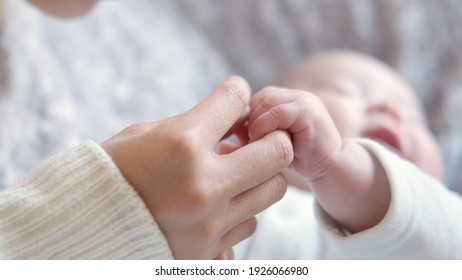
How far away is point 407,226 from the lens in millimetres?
744

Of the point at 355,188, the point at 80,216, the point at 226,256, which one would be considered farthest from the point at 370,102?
the point at 80,216

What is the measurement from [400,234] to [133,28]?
83cm

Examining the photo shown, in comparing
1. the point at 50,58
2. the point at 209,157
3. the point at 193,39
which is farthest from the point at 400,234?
the point at 193,39

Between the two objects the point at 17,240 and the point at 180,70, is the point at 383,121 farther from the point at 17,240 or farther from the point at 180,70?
the point at 17,240

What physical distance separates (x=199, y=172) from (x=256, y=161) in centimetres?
7

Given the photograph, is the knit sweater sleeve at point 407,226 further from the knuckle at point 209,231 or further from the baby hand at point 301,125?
Answer: the knuckle at point 209,231

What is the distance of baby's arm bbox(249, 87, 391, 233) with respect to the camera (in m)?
0.69

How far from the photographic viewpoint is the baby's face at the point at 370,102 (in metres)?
1.13

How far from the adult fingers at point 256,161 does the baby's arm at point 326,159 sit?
0.03 m

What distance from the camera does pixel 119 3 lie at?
140 cm

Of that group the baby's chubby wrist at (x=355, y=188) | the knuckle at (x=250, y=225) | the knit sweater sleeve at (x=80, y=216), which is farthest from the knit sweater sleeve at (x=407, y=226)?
the knit sweater sleeve at (x=80, y=216)

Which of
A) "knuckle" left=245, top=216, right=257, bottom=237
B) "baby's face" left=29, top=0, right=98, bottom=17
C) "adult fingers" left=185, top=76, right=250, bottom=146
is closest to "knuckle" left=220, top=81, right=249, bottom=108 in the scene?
"adult fingers" left=185, top=76, right=250, bottom=146

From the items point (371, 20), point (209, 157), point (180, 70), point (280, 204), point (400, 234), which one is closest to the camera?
point (209, 157)

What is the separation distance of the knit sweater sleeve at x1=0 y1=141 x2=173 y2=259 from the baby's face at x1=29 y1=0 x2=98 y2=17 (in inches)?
16.6
